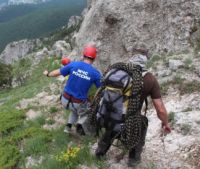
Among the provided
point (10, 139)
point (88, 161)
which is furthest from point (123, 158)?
point (10, 139)

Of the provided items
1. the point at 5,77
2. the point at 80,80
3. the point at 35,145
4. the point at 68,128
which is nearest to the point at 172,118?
the point at 80,80

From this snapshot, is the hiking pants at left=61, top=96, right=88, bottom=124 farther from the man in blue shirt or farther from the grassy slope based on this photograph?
the grassy slope

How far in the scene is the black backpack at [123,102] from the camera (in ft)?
29.0

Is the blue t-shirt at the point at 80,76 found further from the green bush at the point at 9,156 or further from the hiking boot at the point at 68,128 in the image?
the green bush at the point at 9,156

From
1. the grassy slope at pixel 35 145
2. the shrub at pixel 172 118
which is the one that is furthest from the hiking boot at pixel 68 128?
the shrub at pixel 172 118

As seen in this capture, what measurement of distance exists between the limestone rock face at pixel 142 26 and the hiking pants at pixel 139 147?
806 centimetres

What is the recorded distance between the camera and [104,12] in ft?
64.4

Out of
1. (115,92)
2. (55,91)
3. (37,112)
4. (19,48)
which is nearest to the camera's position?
(115,92)

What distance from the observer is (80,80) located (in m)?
11.1

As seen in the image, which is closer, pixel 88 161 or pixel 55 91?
pixel 88 161

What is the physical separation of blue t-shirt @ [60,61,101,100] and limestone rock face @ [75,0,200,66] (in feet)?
21.4

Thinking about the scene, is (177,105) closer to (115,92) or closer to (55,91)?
(115,92)

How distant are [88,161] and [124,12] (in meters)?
10.2

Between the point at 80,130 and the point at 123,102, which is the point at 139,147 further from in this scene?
the point at 80,130
